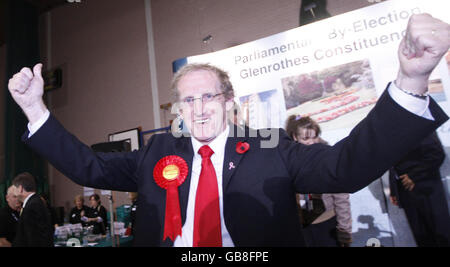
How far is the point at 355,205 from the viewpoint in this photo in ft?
8.03

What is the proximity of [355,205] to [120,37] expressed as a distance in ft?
A: 17.1

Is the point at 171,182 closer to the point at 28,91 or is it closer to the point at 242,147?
the point at 242,147

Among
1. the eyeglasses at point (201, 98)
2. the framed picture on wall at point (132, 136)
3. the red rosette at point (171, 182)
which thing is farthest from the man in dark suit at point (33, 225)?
the framed picture on wall at point (132, 136)

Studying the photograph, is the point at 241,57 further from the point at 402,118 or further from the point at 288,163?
the point at 402,118

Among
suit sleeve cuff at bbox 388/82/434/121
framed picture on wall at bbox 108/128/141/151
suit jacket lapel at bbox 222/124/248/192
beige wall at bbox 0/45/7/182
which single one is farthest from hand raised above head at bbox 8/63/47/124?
beige wall at bbox 0/45/7/182

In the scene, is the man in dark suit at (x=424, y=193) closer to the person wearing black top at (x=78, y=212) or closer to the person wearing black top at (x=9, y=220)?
the person wearing black top at (x=9, y=220)

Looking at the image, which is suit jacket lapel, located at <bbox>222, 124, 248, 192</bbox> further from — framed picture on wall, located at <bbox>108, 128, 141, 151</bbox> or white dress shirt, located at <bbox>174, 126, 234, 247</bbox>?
framed picture on wall, located at <bbox>108, 128, 141, 151</bbox>

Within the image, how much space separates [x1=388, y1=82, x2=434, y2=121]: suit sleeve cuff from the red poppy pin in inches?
19.2

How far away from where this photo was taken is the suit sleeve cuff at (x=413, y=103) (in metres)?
0.63

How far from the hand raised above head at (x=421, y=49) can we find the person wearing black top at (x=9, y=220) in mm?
3593

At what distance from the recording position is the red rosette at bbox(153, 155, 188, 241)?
903mm

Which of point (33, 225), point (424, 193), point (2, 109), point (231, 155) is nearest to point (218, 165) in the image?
point (231, 155)

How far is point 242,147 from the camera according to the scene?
3.27 feet
